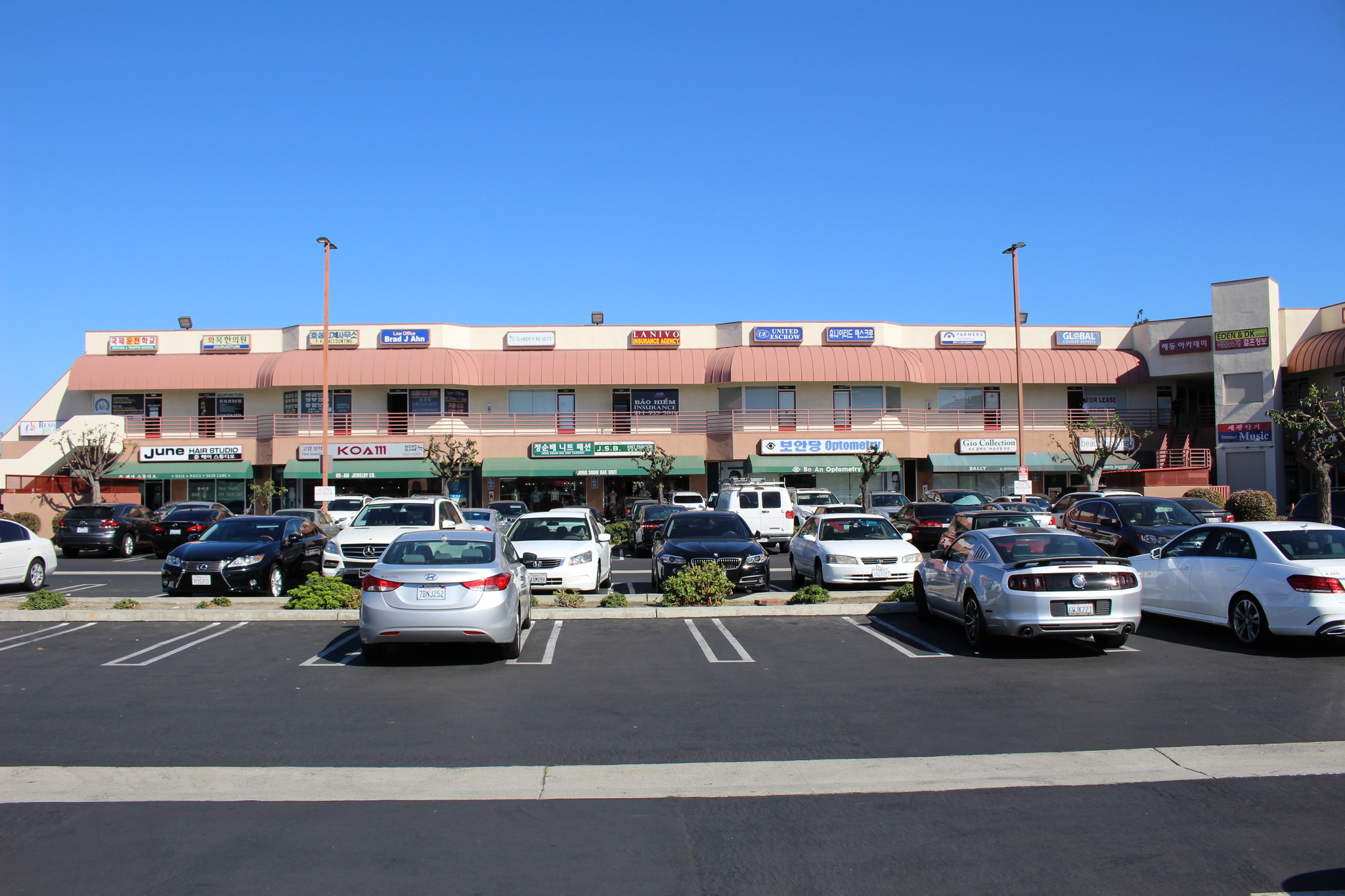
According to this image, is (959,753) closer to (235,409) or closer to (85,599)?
(85,599)

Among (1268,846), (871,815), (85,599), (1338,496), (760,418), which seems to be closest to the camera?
(1268,846)

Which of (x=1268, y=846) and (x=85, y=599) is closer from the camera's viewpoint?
(x=1268, y=846)

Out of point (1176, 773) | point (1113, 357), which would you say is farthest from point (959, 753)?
point (1113, 357)

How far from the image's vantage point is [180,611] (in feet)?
45.0

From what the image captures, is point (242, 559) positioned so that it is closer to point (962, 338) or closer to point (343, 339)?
point (343, 339)

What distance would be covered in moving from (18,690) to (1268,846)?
10669 mm

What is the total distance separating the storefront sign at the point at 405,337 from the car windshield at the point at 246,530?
28.0m

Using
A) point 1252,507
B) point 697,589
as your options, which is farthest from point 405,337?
point 1252,507

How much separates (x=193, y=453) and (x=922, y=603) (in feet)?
129

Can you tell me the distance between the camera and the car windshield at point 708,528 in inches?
677

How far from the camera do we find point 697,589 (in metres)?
14.4

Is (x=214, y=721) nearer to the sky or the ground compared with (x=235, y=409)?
nearer to the ground

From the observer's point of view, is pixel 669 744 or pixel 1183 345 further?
pixel 1183 345

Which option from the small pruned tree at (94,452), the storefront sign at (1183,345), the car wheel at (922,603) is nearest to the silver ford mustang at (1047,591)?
the car wheel at (922,603)
